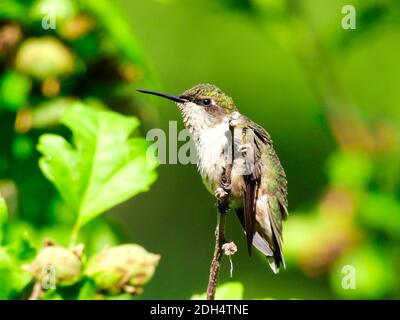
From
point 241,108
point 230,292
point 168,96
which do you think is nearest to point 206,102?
point 168,96

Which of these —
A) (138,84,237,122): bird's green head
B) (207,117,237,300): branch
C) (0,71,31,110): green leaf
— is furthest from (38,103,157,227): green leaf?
(138,84,237,122): bird's green head

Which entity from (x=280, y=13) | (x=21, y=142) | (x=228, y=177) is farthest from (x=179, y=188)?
(x=228, y=177)

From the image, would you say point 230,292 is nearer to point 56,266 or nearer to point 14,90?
point 56,266

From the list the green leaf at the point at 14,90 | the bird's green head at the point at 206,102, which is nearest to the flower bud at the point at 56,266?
the green leaf at the point at 14,90

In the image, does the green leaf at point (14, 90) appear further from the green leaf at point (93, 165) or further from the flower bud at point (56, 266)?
the flower bud at point (56, 266)

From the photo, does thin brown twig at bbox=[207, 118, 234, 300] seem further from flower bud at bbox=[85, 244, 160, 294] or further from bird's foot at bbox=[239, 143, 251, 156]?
bird's foot at bbox=[239, 143, 251, 156]

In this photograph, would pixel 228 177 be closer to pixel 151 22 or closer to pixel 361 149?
pixel 361 149
